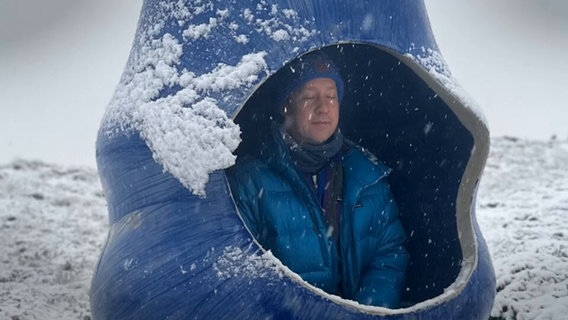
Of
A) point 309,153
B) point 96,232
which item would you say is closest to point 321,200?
point 309,153

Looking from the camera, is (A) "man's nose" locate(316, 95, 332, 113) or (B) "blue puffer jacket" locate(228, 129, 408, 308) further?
(A) "man's nose" locate(316, 95, 332, 113)

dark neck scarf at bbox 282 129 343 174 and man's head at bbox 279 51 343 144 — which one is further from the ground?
man's head at bbox 279 51 343 144

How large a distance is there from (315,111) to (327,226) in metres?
0.50

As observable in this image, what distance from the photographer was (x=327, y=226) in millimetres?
3125

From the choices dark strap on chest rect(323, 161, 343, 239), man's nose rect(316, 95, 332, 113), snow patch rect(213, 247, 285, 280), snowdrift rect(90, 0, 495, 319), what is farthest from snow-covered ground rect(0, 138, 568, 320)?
snow patch rect(213, 247, 285, 280)

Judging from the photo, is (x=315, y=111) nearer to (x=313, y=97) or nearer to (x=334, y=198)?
(x=313, y=97)

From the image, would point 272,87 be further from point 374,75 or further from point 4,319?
point 4,319

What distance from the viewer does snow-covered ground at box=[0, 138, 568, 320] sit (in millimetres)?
4035

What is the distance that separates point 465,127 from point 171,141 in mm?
1300

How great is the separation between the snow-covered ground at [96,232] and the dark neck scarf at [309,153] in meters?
1.33

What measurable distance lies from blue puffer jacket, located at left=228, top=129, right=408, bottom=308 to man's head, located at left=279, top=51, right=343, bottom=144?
144 millimetres

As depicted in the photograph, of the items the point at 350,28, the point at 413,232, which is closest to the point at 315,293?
the point at 350,28

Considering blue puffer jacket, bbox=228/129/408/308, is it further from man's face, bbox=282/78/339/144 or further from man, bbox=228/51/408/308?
man's face, bbox=282/78/339/144

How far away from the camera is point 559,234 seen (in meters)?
5.12
